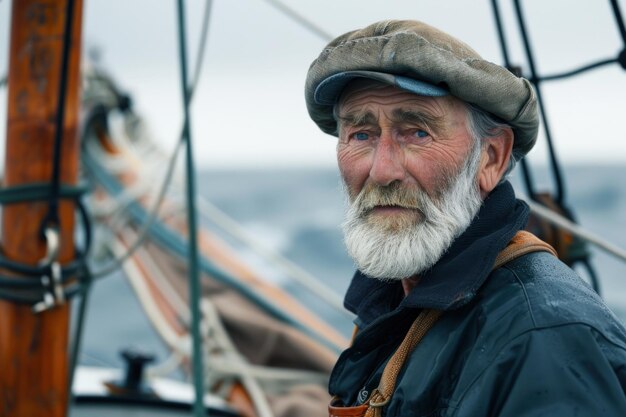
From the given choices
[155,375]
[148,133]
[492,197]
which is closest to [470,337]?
[492,197]

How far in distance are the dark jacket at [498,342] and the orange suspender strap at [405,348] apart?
1 cm

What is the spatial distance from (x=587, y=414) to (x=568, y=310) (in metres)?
0.17

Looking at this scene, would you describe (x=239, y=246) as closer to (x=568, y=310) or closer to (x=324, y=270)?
(x=324, y=270)

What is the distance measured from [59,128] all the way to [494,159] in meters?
1.48

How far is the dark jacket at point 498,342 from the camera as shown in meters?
1.49

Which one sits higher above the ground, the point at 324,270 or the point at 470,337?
the point at 470,337

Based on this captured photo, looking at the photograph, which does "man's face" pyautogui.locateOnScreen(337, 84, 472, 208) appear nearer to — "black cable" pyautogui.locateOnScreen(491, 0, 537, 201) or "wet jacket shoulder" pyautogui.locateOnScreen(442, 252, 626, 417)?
"wet jacket shoulder" pyautogui.locateOnScreen(442, 252, 626, 417)

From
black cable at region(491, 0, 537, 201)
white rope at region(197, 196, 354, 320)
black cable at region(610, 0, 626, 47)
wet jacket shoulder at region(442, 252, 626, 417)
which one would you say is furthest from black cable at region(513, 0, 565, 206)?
wet jacket shoulder at region(442, 252, 626, 417)

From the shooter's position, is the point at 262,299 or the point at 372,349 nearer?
the point at 372,349

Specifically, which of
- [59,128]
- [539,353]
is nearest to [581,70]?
[59,128]

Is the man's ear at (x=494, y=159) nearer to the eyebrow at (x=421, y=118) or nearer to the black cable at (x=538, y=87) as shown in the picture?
the eyebrow at (x=421, y=118)

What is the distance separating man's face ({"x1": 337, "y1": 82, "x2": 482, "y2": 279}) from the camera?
1.81 m

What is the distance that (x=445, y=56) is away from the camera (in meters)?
1.74

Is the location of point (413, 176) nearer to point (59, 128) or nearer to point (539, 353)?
point (539, 353)
